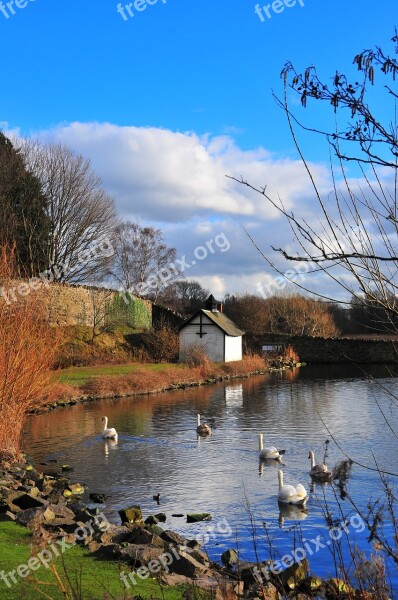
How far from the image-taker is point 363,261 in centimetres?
453

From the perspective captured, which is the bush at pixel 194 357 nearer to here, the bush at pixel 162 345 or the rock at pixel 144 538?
the bush at pixel 162 345

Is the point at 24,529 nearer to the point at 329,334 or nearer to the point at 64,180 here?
the point at 64,180

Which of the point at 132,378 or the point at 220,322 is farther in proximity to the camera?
the point at 220,322

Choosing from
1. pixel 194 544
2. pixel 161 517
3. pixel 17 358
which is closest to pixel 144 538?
pixel 194 544

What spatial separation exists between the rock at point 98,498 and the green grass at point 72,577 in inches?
145

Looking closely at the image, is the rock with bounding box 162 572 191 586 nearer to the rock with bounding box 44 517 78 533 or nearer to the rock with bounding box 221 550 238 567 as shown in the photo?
the rock with bounding box 221 550 238 567

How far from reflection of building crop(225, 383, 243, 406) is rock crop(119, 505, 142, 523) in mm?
17951

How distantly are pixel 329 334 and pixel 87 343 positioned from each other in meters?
35.6

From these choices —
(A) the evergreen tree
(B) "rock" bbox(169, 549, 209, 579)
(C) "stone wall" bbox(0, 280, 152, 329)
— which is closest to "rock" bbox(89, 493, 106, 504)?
(B) "rock" bbox(169, 549, 209, 579)

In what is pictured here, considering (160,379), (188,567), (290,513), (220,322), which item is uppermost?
(220,322)

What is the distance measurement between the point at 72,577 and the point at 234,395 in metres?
26.5

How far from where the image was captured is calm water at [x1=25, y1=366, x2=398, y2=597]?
11.6 meters

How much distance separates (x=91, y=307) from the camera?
48375 millimetres

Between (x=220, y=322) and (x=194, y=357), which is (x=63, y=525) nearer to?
(x=194, y=357)
